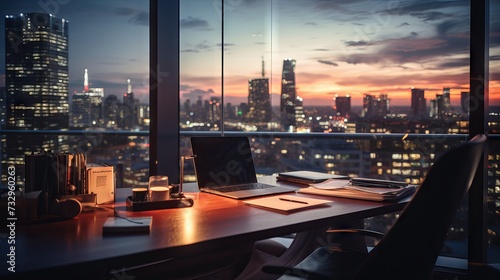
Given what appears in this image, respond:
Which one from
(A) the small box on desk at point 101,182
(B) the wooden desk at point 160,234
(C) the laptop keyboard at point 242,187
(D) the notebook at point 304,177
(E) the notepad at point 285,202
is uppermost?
(A) the small box on desk at point 101,182

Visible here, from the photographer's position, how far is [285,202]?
1577mm

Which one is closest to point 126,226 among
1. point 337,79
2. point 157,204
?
point 157,204

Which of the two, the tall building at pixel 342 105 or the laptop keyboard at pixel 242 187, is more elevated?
the tall building at pixel 342 105

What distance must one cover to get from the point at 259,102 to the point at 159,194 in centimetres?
236

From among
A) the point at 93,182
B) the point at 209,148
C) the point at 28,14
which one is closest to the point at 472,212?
the point at 209,148

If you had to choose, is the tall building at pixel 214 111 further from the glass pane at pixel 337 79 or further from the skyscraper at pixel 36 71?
the skyscraper at pixel 36 71

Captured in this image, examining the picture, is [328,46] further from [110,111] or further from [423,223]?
[423,223]

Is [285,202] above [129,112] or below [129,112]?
below

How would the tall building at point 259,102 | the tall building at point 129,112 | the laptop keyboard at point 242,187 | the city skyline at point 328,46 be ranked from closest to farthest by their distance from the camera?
the laptop keyboard at point 242,187 < the city skyline at point 328,46 < the tall building at point 129,112 < the tall building at point 259,102

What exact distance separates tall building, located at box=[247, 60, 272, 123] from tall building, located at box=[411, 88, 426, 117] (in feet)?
4.33

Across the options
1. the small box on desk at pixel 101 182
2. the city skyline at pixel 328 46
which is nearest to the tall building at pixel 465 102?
the city skyline at pixel 328 46

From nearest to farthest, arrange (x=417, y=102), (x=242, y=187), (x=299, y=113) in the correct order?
(x=242, y=187) → (x=417, y=102) → (x=299, y=113)

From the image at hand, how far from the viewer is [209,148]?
196 centimetres

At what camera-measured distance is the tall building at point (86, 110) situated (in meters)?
3.57
